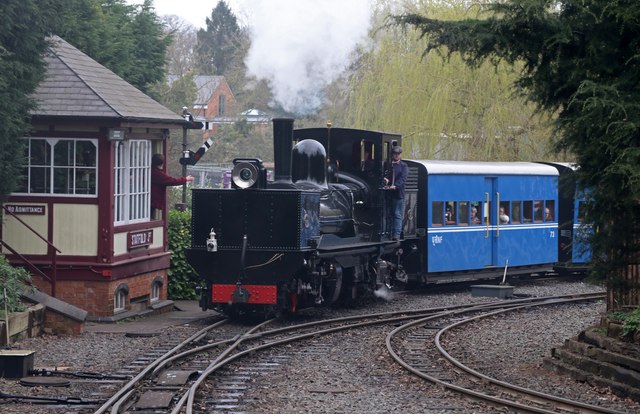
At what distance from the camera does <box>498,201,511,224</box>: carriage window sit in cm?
2308

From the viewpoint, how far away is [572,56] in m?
10.8

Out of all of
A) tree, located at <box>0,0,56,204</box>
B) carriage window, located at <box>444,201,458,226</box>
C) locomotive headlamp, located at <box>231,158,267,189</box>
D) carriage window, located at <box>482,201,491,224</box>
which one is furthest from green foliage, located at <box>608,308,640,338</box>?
carriage window, located at <box>482,201,491,224</box>

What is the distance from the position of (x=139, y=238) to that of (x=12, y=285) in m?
3.96

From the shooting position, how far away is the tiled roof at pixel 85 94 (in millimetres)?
16062

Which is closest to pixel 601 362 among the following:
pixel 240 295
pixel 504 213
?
pixel 240 295

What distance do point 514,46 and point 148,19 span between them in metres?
17.1

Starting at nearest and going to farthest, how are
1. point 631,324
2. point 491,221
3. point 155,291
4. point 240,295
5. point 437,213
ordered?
point 631,324, point 240,295, point 155,291, point 437,213, point 491,221

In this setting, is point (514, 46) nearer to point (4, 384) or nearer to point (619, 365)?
point (619, 365)

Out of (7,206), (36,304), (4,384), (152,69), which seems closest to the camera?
(4,384)

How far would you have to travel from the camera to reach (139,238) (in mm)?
17547

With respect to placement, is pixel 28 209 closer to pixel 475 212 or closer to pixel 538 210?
pixel 475 212

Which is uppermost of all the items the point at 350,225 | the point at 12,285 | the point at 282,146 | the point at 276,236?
the point at 282,146

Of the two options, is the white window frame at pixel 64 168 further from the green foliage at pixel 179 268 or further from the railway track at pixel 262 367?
the green foliage at pixel 179 268

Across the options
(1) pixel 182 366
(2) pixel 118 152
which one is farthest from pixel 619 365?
(2) pixel 118 152
